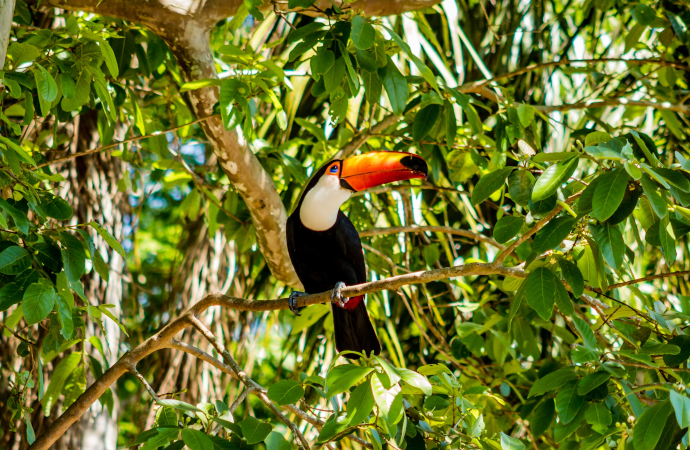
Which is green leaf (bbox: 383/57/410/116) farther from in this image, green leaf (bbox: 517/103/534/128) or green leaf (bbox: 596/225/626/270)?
green leaf (bbox: 596/225/626/270)

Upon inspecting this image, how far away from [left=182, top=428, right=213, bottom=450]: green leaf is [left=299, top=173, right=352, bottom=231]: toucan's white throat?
1616mm

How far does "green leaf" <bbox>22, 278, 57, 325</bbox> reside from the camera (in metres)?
1.69

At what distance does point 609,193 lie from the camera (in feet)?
5.04

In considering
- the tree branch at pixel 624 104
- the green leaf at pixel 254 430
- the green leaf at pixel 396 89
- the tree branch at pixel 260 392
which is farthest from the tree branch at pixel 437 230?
the green leaf at pixel 254 430

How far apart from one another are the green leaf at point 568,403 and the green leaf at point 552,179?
1.84ft

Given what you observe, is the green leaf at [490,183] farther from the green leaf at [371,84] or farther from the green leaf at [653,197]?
the green leaf at [371,84]

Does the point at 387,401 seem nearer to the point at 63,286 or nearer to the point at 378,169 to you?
the point at 63,286

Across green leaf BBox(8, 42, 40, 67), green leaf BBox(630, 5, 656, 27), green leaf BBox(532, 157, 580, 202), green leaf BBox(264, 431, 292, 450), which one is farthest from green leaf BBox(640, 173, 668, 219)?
green leaf BBox(630, 5, 656, 27)

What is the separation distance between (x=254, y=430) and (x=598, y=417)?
0.91 metres

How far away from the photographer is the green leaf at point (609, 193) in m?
1.52

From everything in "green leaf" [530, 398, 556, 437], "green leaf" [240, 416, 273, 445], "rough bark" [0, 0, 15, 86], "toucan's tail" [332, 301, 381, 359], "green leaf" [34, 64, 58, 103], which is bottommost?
"toucan's tail" [332, 301, 381, 359]

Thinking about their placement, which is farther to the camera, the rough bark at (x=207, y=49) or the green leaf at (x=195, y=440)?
the rough bark at (x=207, y=49)

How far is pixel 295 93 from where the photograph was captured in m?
3.25

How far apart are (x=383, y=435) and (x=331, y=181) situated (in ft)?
4.98
